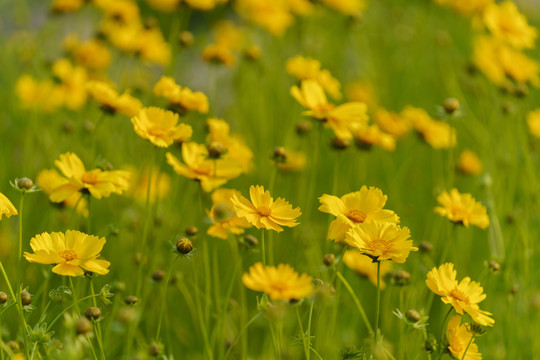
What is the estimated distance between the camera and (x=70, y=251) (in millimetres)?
922

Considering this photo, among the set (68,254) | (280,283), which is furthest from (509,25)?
(68,254)

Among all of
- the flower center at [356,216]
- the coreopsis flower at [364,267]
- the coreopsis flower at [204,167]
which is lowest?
the coreopsis flower at [364,267]

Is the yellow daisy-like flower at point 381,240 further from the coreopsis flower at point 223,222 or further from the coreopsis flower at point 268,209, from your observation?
the coreopsis flower at point 223,222

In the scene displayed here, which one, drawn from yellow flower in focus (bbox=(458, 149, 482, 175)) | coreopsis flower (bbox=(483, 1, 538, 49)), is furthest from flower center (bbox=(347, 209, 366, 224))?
coreopsis flower (bbox=(483, 1, 538, 49))

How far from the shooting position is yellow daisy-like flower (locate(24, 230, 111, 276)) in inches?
34.6

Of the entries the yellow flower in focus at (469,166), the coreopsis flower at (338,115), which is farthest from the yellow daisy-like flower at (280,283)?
the yellow flower in focus at (469,166)

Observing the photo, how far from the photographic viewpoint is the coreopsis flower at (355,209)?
0.97 m

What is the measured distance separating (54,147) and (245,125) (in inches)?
28.3

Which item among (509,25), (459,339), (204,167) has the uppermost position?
(509,25)

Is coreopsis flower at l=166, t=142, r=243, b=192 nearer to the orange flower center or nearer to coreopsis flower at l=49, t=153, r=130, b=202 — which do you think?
coreopsis flower at l=49, t=153, r=130, b=202

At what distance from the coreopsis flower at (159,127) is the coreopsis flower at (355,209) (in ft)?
0.96

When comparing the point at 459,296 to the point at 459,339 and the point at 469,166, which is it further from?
the point at 469,166

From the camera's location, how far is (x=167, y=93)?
126 cm

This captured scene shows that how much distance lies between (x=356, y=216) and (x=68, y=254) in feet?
1.39
